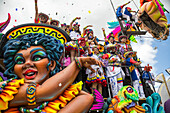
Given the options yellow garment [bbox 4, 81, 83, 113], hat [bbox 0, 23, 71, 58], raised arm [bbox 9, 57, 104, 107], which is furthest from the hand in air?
hat [bbox 0, 23, 71, 58]

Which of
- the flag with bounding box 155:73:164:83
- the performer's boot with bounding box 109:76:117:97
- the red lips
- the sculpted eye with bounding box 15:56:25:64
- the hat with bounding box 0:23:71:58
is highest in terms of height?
the hat with bounding box 0:23:71:58

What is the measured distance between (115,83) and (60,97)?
1.88 metres

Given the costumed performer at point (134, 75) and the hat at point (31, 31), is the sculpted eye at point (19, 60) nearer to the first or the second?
the hat at point (31, 31)

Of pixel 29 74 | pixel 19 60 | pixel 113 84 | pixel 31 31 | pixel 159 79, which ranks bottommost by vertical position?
pixel 159 79

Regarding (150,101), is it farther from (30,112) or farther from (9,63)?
(9,63)

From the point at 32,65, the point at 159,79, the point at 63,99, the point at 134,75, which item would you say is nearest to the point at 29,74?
the point at 32,65

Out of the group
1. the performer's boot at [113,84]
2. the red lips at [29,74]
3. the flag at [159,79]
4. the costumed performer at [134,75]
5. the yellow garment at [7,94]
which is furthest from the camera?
the flag at [159,79]

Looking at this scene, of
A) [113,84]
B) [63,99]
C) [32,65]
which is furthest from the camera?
[113,84]

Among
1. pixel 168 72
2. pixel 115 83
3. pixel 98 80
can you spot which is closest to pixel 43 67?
pixel 98 80

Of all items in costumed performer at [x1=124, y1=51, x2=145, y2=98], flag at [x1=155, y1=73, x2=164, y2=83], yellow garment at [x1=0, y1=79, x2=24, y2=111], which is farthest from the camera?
flag at [x1=155, y1=73, x2=164, y2=83]

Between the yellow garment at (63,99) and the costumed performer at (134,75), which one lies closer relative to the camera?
the yellow garment at (63,99)

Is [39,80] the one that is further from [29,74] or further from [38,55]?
[38,55]

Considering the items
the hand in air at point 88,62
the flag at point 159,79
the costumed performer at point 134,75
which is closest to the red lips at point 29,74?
the hand in air at point 88,62

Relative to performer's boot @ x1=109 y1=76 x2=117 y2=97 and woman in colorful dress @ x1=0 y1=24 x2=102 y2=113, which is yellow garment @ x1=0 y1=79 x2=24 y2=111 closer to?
woman in colorful dress @ x1=0 y1=24 x2=102 y2=113
